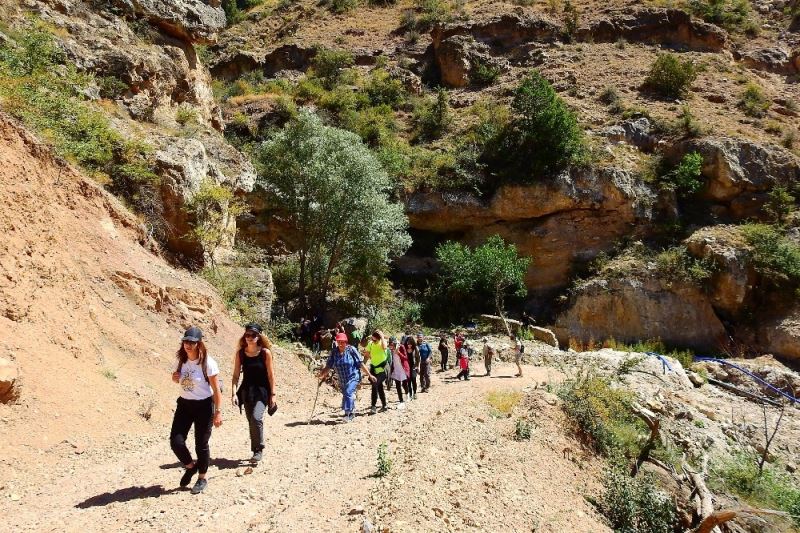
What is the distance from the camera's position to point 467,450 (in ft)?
21.9

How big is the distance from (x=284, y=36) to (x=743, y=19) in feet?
121

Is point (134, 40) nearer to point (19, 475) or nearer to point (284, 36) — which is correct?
point (19, 475)

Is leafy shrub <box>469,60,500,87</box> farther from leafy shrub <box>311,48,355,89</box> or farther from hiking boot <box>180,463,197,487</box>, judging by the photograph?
hiking boot <box>180,463,197,487</box>

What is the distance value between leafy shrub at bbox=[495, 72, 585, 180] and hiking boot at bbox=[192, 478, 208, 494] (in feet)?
77.8

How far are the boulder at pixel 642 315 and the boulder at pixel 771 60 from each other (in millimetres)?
22844

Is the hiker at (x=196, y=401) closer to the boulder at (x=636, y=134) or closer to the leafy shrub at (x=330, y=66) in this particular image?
the boulder at (x=636, y=134)

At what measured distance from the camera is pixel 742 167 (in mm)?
24906

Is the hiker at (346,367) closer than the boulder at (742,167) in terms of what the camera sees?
Yes

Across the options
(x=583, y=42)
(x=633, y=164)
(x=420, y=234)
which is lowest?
(x=420, y=234)

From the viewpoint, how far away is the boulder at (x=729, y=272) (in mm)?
22359

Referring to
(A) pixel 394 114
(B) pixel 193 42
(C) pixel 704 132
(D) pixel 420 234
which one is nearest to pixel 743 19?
(C) pixel 704 132

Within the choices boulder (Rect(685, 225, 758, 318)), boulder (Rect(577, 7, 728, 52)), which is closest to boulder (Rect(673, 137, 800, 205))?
boulder (Rect(685, 225, 758, 318))

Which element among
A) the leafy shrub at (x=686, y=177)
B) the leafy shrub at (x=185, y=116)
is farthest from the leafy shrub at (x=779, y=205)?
the leafy shrub at (x=185, y=116)

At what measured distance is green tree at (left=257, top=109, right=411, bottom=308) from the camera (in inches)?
752
